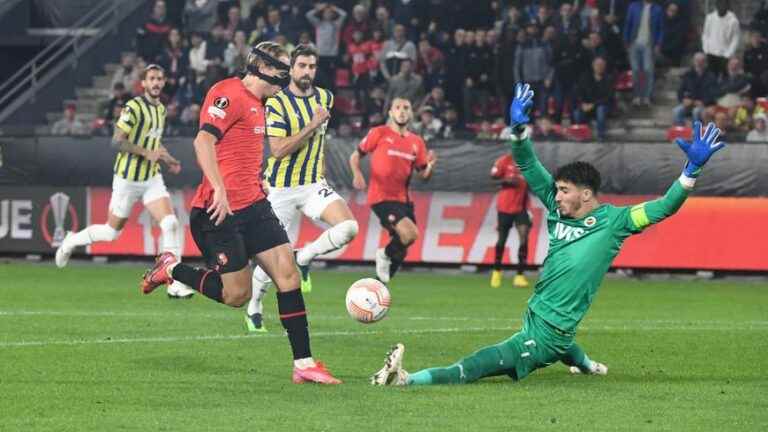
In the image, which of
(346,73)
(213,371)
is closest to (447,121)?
(346,73)

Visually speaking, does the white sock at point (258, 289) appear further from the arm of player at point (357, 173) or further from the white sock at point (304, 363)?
the arm of player at point (357, 173)

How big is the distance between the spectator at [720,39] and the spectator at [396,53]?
16.5ft

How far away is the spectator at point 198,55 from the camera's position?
2948 cm

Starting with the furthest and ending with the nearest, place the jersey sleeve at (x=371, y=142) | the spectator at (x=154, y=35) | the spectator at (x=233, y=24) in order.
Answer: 1. the spectator at (x=154, y=35)
2. the spectator at (x=233, y=24)
3. the jersey sleeve at (x=371, y=142)

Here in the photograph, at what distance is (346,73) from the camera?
94.2 feet

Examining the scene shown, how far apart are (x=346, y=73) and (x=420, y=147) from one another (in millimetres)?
8890

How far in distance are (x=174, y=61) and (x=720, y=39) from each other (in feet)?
32.9

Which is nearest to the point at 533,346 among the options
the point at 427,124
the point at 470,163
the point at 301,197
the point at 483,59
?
the point at 301,197

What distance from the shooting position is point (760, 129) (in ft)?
77.0

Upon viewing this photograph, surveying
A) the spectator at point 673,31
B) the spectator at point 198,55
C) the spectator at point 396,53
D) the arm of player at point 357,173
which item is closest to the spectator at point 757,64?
the spectator at point 673,31

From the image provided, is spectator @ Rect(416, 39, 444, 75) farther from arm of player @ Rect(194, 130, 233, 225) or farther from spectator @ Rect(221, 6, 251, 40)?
arm of player @ Rect(194, 130, 233, 225)

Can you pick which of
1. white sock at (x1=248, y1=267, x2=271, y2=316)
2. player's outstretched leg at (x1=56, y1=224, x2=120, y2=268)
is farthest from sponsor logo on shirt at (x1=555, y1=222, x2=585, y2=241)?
player's outstretched leg at (x1=56, y1=224, x2=120, y2=268)

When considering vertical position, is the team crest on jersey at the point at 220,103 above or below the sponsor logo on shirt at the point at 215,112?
above

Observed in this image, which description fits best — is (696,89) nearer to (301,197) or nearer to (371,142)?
(371,142)
